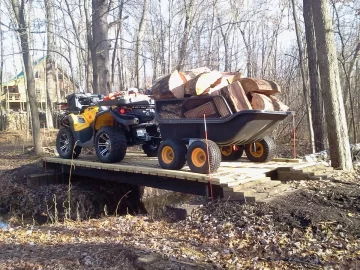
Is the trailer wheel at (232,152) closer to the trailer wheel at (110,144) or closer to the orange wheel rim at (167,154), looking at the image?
the orange wheel rim at (167,154)

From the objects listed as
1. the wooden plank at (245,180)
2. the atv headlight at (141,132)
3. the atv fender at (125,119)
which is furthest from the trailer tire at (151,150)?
the wooden plank at (245,180)

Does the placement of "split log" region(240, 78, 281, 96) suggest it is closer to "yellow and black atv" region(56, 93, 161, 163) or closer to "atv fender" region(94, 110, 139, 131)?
"yellow and black atv" region(56, 93, 161, 163)

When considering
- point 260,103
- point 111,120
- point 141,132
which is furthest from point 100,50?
point 260,103

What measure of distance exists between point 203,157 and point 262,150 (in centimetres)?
168

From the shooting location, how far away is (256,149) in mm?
7105

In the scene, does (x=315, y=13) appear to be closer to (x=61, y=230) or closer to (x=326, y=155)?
(x=326, y=155)

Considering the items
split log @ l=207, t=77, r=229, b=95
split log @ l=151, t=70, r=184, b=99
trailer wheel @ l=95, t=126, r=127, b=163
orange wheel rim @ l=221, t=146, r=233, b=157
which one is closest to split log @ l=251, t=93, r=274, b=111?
split log @ l=207, t=77, r=229, b=95

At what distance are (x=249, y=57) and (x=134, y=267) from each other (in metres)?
16.8

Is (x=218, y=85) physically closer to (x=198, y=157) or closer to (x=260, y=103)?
(x=260, y=103)

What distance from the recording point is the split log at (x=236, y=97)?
18.8 ft

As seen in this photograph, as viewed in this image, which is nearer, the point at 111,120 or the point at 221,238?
the point at 221,238

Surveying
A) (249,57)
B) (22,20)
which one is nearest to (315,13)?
(22,20)

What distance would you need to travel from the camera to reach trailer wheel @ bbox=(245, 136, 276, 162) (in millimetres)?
6910

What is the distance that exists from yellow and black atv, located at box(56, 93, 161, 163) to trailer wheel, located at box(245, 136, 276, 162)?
212 cm
